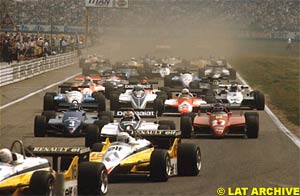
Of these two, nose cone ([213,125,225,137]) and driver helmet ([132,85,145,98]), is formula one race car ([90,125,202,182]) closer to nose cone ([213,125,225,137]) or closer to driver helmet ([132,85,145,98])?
nose cone ([213,125,225,137])

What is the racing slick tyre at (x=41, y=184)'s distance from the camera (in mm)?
11977

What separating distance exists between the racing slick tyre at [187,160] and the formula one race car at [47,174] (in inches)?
90.3

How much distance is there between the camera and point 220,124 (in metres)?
22.0

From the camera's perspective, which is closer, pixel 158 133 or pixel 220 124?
pixel 158 133

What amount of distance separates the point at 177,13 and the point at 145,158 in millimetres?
87704

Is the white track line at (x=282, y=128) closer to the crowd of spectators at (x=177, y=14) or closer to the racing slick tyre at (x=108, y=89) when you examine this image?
the racing slick tyre at (x=108, y=89)

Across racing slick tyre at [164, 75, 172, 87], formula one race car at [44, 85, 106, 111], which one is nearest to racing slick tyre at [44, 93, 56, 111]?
formula one race car at [44, 85, 106, 111]

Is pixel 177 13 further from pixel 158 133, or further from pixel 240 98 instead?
pixel 158 133

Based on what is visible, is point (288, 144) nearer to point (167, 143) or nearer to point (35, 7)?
point (167, 143)

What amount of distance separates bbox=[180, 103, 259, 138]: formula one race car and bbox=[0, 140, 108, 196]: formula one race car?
8.05 m

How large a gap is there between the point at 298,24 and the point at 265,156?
300 ft

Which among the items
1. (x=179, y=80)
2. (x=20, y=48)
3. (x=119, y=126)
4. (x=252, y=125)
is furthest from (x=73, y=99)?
(x=20, y=48)

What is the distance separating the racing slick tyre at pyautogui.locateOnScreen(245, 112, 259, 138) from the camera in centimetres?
2184

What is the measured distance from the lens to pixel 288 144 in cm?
2147
